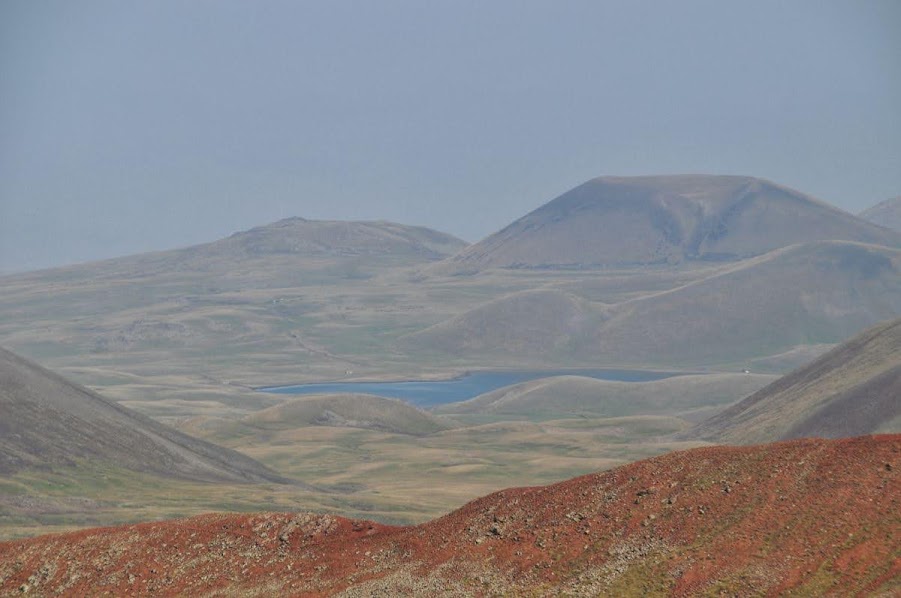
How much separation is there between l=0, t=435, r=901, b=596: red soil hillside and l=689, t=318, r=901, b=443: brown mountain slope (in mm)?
97244

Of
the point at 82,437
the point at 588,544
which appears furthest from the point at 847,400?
the point at 588,544

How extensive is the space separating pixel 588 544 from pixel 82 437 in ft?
396

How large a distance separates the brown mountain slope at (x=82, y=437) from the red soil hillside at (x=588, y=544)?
8829 cm

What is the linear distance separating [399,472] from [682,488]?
13613 cm

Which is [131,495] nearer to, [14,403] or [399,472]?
[14,403]

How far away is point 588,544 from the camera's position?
48875mm

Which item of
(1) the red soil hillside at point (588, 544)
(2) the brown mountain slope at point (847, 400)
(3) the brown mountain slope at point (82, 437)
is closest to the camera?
(1) the red soil hillside at point (588, 544)

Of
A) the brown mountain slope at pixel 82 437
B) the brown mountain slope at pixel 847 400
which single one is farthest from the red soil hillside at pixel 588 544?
the brown mountain slope at pixel 847 400

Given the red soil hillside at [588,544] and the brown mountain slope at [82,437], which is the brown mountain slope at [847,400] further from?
the red soil hillside at [588,544]

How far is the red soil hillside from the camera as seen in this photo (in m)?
44.6

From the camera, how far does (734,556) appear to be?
45281mm

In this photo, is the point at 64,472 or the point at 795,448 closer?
the point at 795,448

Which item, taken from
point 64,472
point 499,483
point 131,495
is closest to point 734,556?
point 131,495

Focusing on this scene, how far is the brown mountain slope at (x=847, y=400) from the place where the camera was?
504ft
